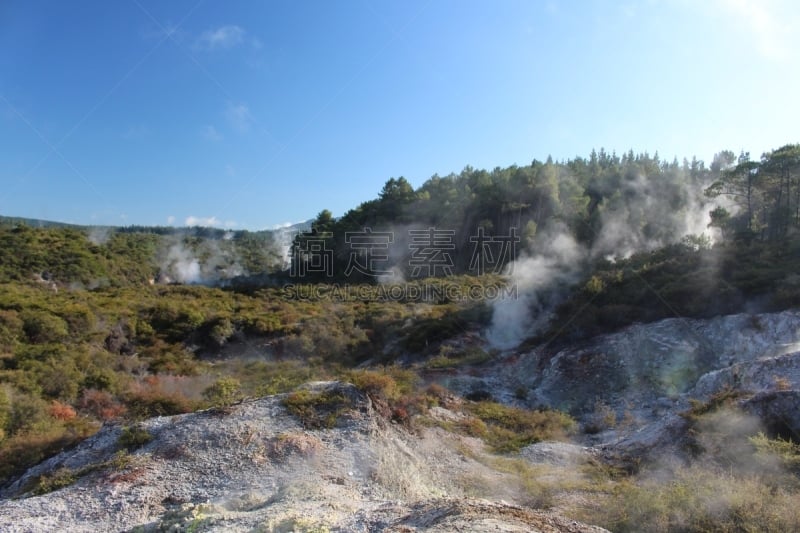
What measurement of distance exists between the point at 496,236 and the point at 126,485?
1728 inches

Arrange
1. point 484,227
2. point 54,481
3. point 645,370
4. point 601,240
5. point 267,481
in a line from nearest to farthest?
point 54,481, point 267,481, point 645,370, point 601,240, point 484,227

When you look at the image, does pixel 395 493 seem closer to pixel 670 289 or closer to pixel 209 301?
pixel 670 289

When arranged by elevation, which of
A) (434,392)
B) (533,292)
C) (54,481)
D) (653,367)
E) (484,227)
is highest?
(484,227)

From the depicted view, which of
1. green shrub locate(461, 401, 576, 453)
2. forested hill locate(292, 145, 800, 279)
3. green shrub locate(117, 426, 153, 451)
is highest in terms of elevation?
forested hill locate(292, 145, 800, 279)

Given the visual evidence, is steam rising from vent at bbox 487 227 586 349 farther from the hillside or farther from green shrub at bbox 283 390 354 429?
green shrub at bbox 283 390 354 429

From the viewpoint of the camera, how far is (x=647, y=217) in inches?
1889

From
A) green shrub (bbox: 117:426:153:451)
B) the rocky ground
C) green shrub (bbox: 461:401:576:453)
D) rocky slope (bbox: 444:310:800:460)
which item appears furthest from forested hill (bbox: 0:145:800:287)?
green shrub (bbox: 117:426:153:451)

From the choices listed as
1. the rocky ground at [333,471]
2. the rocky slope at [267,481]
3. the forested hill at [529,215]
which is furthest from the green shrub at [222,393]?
the forested hill at [529,215]

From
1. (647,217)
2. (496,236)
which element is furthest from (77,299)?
(647,217)

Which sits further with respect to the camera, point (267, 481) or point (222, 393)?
point (222, 393)

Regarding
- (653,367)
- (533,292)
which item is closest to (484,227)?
(533,292)

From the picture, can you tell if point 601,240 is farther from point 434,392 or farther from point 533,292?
point 434,392

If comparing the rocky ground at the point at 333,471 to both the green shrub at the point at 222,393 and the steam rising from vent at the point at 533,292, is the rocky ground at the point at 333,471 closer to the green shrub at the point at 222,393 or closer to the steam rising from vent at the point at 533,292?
the green shrub at the point at 222,393

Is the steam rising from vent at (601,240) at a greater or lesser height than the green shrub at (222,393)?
greater
